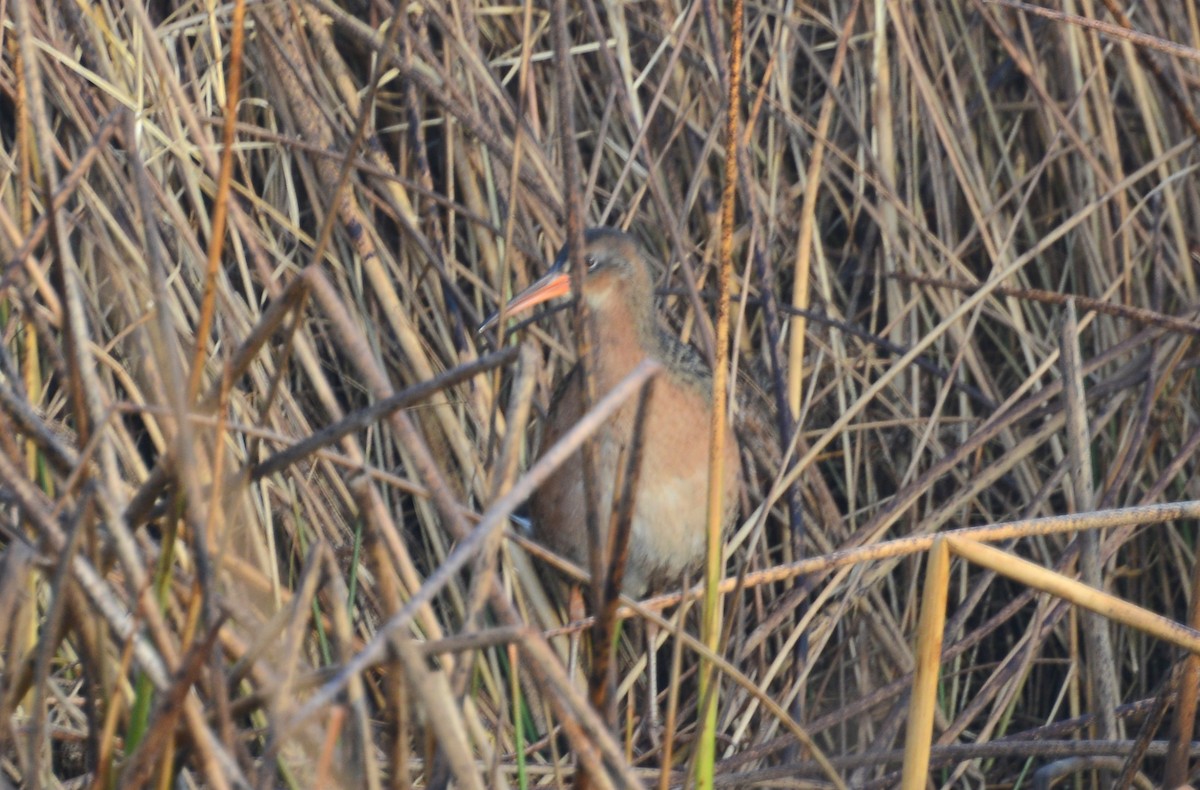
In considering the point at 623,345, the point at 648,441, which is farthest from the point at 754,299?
the point at 648,441

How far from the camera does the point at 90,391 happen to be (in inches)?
72.9

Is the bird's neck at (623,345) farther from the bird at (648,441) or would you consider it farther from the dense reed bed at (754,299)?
the dense reed bed at (754,299)

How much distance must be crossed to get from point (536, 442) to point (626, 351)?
50cm

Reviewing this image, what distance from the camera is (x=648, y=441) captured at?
3398 millimetres

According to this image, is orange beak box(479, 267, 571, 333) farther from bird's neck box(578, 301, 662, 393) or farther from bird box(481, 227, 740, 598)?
bird's neck box(578, 301, 662, 393)

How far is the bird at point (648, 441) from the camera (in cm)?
343

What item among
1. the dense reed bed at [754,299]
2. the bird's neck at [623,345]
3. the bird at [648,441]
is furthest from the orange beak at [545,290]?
the bird's neck at [623,345]

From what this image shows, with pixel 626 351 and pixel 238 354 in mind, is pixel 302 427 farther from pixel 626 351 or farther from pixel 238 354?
pixel 238 354

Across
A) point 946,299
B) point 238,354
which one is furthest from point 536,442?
point 238,354

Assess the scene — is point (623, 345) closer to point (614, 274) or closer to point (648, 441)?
point (614, 274)

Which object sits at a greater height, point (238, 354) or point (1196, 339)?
point (238, 354)

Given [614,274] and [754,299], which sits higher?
[614,274]

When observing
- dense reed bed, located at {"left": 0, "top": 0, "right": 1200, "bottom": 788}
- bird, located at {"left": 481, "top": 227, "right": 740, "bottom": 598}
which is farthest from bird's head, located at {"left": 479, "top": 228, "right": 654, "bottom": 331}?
dense reed bed, located at {"left": 0, "top": 0, "right": 1200, "bottom": 788}

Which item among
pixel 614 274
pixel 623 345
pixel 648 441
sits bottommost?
pixel 648 441
